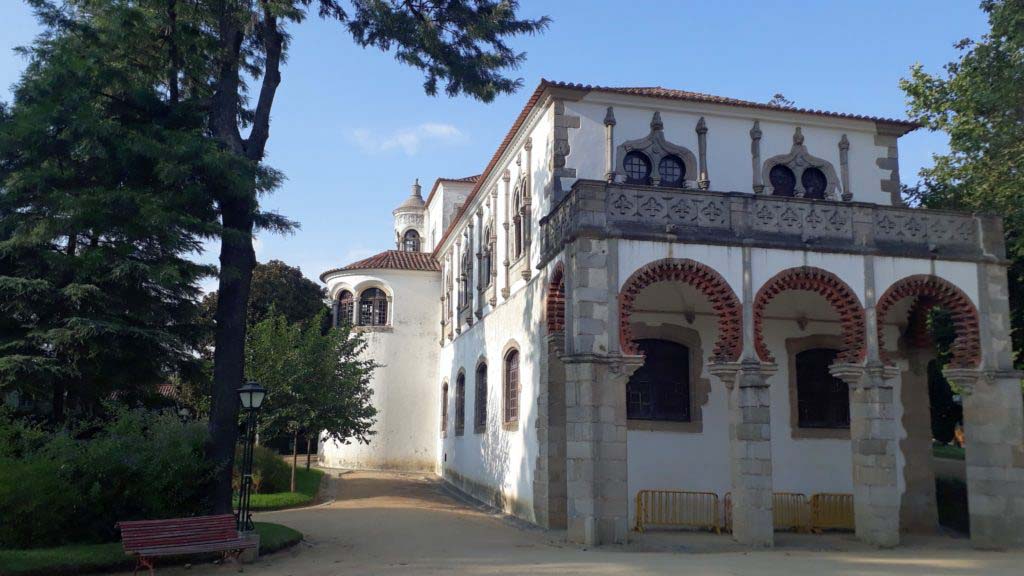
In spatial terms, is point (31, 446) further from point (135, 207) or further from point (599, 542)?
point (599, 542)

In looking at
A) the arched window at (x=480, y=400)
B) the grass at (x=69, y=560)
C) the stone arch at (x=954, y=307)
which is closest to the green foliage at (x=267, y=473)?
the arched window at (x=480, y=400)

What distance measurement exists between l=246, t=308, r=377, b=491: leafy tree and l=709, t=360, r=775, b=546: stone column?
36.9ft

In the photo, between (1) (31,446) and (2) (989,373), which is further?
(2) (989,373)

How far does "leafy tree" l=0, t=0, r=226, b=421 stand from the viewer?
529 inches

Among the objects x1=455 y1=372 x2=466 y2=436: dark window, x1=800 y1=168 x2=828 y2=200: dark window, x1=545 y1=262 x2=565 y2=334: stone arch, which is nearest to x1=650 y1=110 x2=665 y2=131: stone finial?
x1=800 y1=168 x2=828 y2=200: dark window

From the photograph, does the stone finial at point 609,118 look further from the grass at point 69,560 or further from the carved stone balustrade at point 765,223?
the grass at point 69,560

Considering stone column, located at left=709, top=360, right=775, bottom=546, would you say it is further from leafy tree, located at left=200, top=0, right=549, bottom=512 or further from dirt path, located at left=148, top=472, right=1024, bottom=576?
leafy tree, located at left=200, top=0, right=549, bottom=512

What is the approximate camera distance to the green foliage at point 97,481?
1158cm

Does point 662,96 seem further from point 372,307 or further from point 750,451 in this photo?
point 372,307

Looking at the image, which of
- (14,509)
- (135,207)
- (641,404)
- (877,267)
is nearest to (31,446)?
(14,509)

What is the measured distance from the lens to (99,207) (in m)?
13.2

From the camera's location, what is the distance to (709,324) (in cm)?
1809

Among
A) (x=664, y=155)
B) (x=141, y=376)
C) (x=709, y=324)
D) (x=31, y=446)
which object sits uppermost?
(x=664, y=155)

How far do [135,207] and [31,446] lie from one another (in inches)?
159
